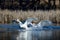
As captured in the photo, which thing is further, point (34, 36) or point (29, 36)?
point (34, 36)

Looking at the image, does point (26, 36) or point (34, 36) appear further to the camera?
point (34, 36)

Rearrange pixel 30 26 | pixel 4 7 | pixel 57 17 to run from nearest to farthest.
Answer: pixel 30 26
pixel 57 17
pixel 4 7

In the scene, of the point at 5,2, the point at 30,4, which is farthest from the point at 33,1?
the point at 5,2

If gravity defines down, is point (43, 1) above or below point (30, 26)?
above

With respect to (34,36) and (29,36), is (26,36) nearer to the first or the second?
(29,36)

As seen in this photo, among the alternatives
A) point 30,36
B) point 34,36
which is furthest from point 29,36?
point 34,36

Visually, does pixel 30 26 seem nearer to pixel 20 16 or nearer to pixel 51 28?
pixel 51 28

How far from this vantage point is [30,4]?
1166 inches

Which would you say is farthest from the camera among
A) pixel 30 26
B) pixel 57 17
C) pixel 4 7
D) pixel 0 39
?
pixel 4 7

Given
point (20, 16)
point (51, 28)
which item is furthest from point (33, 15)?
point (51, 28)

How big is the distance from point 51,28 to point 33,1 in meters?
12.2

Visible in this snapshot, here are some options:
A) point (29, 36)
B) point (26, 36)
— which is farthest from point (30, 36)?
point (26, 36)

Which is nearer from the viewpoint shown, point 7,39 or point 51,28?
point 7,39

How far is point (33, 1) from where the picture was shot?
30172 millimetres
